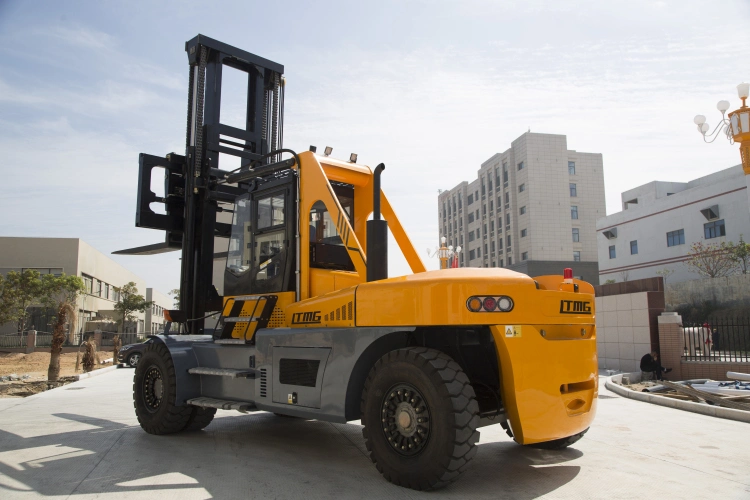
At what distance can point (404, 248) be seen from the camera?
23.0 feet

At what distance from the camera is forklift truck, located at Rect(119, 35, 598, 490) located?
4828 millimetres

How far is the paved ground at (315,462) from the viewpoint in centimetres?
495

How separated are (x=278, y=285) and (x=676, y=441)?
5232 mm

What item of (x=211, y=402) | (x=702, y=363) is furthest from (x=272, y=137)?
(x=702, y=363)

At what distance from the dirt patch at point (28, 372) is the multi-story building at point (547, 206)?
47197 millimetres

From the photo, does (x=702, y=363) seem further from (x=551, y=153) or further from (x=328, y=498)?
(x=551, y=153)

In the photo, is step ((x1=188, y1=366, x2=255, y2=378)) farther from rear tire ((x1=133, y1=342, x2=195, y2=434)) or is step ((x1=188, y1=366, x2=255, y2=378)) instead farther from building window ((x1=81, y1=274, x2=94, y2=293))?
building window ((x1=81, y1=274, x2=94, y2=293))

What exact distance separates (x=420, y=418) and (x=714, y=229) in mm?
45324

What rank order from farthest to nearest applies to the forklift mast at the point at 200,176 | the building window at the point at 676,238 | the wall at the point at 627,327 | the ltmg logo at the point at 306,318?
1. the building window at the point at 676,238
2. the wall at the point at 627,327
3. the forklift mast at the point at 200,176
4. the ltmg logo at the point at 306,318

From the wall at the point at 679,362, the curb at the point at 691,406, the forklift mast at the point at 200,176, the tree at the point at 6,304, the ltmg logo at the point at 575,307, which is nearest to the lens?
the ltmg logo at the point at 575,307

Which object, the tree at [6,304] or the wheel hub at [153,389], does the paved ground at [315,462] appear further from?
the tree at [6,304]

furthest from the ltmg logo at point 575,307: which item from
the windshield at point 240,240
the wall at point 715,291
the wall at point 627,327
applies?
the wall at point 715,291

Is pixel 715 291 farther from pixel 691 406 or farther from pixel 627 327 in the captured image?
pixel 691 406

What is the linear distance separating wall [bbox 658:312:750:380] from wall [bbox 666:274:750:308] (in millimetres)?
20601
